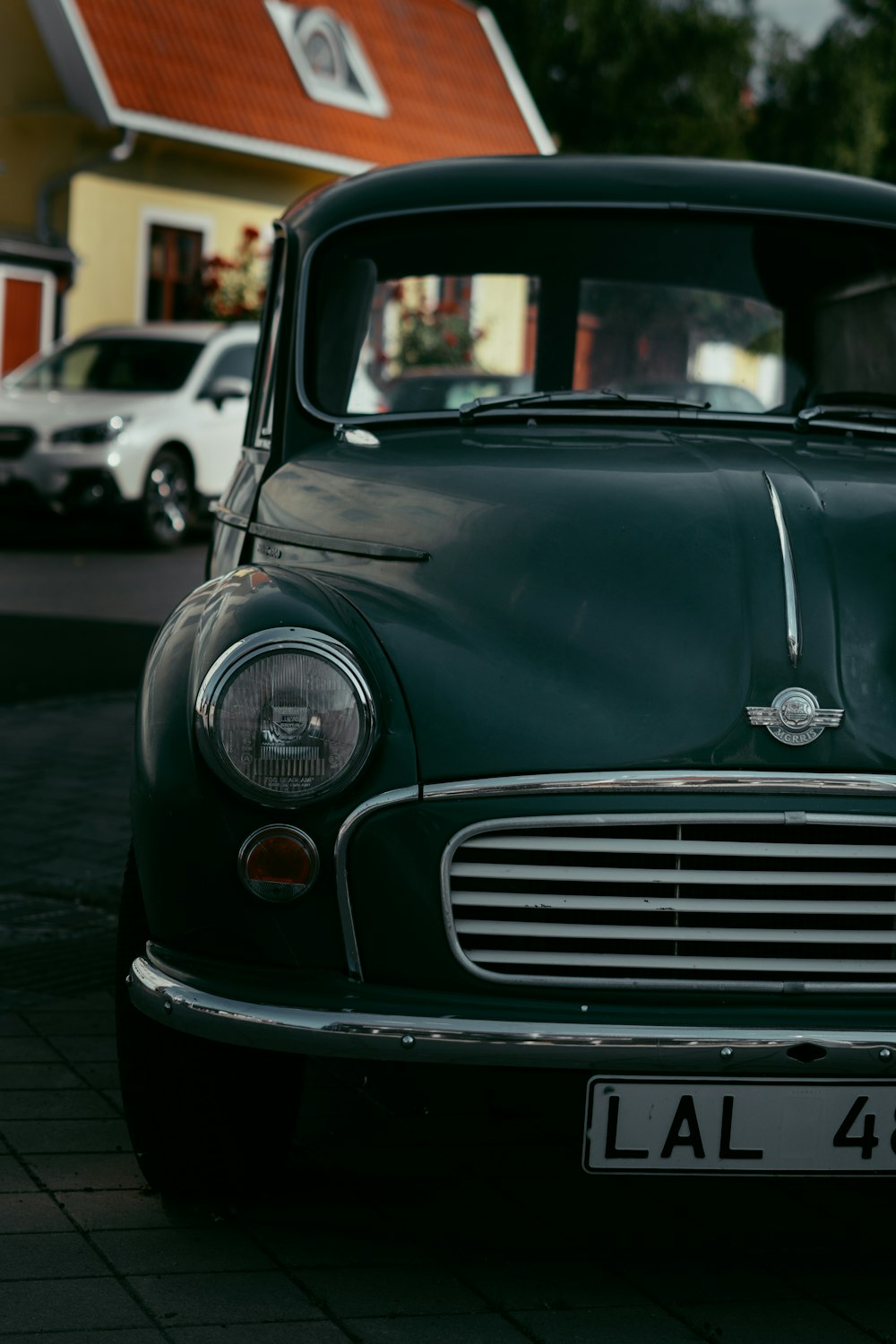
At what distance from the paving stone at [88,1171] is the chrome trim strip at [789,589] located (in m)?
1.44

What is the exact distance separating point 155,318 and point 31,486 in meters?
9.78


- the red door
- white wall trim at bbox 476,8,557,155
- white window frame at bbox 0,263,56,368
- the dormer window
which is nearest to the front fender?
white window frame at bbox 0,263,56,368

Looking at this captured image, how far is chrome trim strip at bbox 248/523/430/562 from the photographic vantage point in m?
3.28

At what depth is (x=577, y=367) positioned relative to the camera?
14.5ft

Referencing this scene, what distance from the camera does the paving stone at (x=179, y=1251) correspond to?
300 centimetres

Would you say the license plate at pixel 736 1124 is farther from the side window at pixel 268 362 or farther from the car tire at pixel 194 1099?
the side window at pixel 268 362

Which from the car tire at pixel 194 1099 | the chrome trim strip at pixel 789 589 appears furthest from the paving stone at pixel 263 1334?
the chrome trim strip at pixel 789 589

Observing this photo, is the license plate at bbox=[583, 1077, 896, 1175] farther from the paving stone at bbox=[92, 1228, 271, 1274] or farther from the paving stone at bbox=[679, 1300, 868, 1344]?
the paving stone at bbox=[92, 1228, 271, 1274]

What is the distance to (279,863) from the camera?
2.84m

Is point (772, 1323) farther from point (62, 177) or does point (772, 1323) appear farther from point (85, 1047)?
point (62, 177)

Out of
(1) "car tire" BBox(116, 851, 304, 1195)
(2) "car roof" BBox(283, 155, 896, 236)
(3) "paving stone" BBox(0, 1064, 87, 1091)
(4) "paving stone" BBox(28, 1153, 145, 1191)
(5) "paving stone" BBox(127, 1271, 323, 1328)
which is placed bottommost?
(3) "paving stone" BBox(0, 1064, 87, 1091)

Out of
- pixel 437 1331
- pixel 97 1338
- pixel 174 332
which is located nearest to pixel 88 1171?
pixel 97 1338

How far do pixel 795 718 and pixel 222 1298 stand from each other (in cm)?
120

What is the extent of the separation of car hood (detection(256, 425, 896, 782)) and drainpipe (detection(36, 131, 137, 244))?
20400mm
